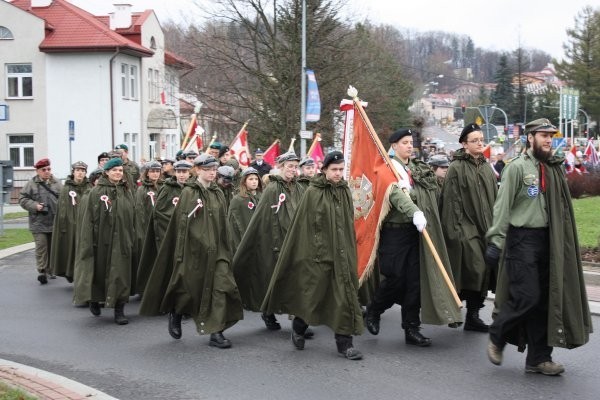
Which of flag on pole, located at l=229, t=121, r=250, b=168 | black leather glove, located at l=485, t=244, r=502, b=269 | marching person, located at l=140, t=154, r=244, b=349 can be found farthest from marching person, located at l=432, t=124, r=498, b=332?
flag on pole, located at l=229, t=121, r=250, b=168

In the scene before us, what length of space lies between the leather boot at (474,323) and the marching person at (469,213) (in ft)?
0.87

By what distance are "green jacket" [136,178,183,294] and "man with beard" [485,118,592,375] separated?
166 inches

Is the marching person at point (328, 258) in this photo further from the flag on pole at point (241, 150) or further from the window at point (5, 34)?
the window at point (5, 34)

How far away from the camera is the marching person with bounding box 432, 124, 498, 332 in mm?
8828

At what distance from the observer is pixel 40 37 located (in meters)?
42.2

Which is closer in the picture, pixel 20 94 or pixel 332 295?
pixel 332 295

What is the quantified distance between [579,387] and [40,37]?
130 feet

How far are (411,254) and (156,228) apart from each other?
136 inches

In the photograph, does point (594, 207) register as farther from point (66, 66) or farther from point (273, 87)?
point (66, 66)

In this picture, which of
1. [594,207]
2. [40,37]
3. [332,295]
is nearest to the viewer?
[332,295]

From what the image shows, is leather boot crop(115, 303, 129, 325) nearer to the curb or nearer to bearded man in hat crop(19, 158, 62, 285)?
the curb

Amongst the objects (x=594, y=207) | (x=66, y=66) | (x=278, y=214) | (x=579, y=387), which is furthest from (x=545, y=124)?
(x=66, y=66)

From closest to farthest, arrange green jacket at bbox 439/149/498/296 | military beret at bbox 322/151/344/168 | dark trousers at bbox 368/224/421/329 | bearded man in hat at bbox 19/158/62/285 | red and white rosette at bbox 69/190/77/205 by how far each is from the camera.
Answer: military beret at bbox 322/151/344/168 → dark trousers at bbox 368/224/421/329 → green jacket at bbox 439/149/498/296 → red and white rosette at bbox 69/190/77/205 → bearded man in hat at bbox 19/158/62/285

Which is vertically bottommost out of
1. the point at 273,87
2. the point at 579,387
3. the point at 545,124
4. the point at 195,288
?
the point at 579,387
